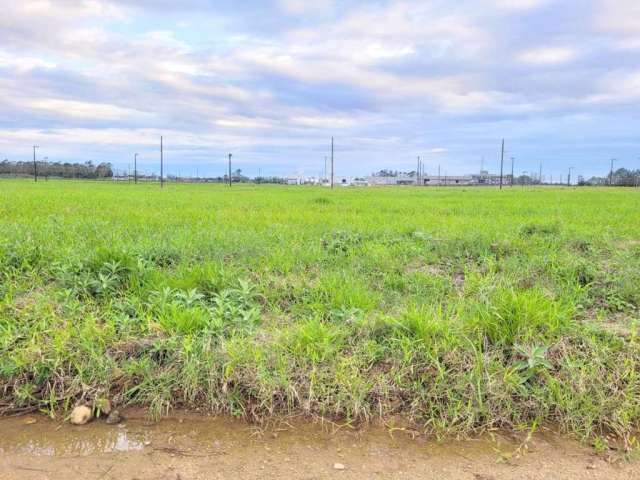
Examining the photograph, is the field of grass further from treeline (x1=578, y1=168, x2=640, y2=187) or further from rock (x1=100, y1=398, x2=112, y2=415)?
treeline (x1=578, y1=168, x2=640, y2=187)

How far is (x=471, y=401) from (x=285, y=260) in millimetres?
2901

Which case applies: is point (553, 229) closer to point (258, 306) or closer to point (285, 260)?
point (285, 260)

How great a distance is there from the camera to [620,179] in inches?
3194

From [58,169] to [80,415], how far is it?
8970 centimetres

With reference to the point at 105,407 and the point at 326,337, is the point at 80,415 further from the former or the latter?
the point at 326,337

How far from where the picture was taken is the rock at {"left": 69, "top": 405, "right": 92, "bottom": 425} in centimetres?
275

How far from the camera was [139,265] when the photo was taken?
14.9 ft

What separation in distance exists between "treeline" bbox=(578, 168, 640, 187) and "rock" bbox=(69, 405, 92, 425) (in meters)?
86.6

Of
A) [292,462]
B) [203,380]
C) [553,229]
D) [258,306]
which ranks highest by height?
[553,229]

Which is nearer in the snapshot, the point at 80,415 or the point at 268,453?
the point at 268,453

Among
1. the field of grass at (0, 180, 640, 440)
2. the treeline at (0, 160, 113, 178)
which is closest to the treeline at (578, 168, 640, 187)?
the field of grass at (0, 180, 640, 440)

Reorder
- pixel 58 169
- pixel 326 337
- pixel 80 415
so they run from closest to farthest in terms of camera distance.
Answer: pixel 80 415 < pixel 326 337 < pixel 58 169

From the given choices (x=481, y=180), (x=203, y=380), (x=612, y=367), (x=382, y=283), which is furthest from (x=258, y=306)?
(x=481, y=180)

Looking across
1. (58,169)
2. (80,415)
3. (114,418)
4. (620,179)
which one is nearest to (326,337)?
(114,418)
